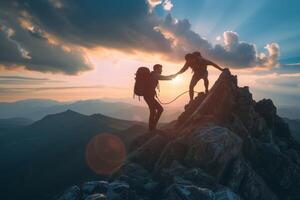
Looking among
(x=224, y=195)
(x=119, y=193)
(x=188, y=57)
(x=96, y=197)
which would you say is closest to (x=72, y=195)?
(x=96, y=197)

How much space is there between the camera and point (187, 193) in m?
15.3

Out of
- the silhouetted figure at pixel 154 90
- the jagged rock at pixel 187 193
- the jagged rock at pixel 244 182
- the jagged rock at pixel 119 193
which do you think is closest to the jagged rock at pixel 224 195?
the jagged rock at pixel 187 193

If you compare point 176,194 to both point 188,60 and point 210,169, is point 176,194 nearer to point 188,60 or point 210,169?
point 210,169

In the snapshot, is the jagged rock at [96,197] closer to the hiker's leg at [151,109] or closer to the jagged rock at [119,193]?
the jagged rock at [119,193]

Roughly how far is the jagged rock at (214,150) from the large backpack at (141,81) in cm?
549

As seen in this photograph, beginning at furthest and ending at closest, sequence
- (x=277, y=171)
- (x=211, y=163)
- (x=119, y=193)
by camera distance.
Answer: (x=277, y=171)
(x=211, y=163)
(x=119, y=193)

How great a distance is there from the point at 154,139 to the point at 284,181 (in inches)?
441

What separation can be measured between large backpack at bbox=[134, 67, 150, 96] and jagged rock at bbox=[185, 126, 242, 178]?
216 inches

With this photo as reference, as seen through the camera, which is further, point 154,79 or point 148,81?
point 148,81

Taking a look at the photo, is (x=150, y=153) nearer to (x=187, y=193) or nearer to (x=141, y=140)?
(x=141, y=140)

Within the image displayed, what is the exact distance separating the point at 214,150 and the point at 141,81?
24.4 feet

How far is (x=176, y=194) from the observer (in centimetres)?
1561

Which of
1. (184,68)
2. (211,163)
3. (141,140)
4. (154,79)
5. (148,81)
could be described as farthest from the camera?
(141,140)

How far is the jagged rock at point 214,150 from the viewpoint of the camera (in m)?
20.3
